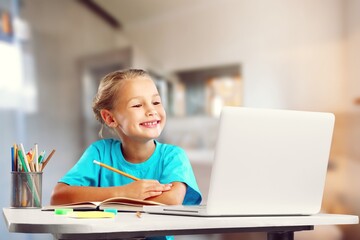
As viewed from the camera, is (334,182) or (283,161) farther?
(334,182)

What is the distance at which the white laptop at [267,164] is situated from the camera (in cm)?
104

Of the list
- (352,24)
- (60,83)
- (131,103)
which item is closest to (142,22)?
(60,83)

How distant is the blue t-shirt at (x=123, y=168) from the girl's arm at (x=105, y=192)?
37 millimetres

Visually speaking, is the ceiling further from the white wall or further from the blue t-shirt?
the blue t-shirt

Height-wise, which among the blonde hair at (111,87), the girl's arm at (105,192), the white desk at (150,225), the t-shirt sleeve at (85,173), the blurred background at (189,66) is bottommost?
the white desk at (150,225)

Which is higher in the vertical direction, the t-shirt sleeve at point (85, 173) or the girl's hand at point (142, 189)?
the t-shirt sleeve at point (85, 173)

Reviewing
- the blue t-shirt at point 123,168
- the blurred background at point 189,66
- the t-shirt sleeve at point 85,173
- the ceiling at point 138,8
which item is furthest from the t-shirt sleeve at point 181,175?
the ceiling at point 138,8

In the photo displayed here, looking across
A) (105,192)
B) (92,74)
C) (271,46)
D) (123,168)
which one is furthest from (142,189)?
(92,74)

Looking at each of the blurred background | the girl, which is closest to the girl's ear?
the girl

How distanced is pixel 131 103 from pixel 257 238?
1.99 metres

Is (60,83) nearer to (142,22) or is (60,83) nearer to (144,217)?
(142,22)

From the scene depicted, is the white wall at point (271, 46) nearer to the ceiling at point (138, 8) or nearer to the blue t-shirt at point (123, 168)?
the ceiling at point (138, 8)

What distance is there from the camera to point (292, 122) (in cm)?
108

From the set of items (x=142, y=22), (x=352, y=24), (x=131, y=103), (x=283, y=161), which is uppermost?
(x=142, y=22)
